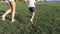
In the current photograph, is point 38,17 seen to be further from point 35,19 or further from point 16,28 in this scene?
point 16,28

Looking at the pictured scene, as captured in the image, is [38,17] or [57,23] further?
[38,17]

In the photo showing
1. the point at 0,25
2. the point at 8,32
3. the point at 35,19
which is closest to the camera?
the point at 8,32

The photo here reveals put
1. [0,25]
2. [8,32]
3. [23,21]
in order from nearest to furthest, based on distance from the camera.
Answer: [8,32], [0,25], [23,21]

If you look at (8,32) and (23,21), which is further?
(23,21)

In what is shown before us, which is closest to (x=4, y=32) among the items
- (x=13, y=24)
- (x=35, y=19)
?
(x=13, y=24)

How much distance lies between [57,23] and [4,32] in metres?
2.74

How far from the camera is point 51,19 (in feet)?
36.2

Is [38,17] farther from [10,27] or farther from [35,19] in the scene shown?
[10,27]

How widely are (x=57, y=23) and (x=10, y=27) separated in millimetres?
2310

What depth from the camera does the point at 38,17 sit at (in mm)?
11266

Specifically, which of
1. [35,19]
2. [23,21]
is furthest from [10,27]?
[35,19]

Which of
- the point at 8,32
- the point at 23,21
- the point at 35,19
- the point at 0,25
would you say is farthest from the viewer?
the point at 35,19

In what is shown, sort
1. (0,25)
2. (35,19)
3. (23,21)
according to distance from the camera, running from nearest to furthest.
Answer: (0,25) → (23,21) → (35,19)

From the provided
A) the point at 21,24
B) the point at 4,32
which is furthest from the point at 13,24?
the point at 4,32
